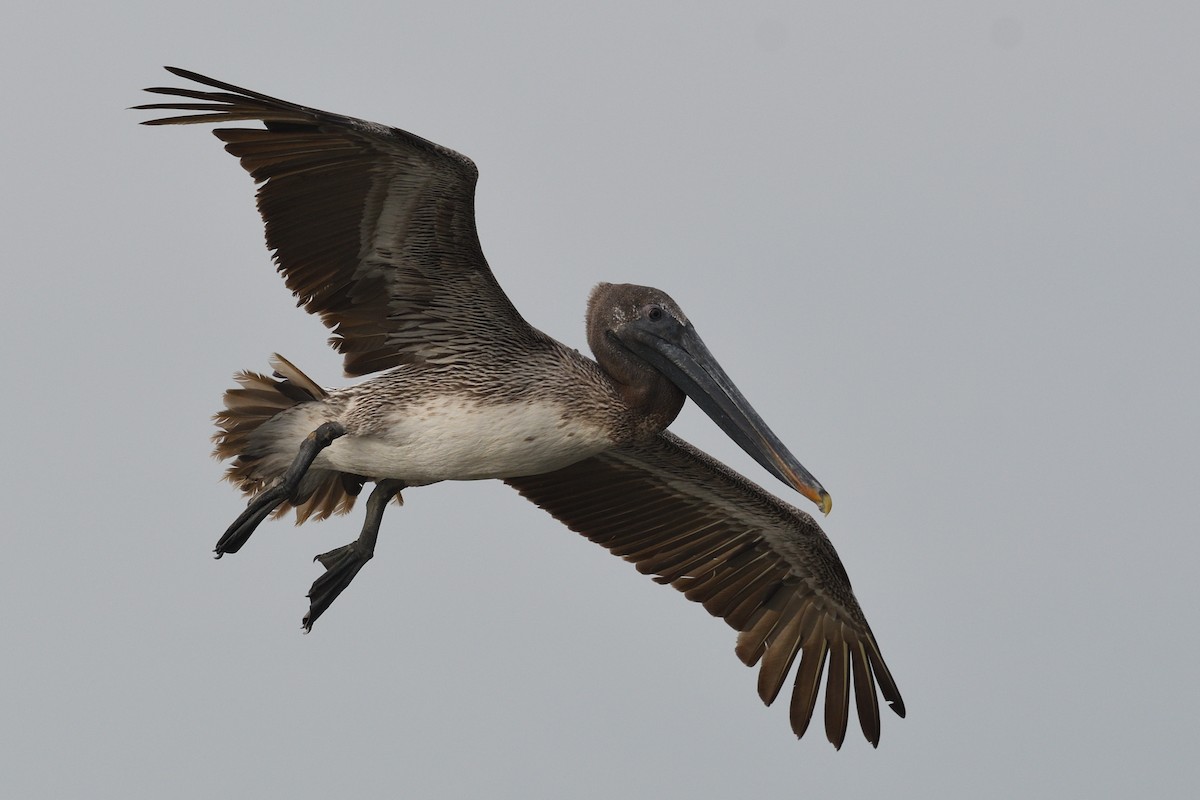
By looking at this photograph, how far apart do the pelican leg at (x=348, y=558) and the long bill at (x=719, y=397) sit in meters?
1.65

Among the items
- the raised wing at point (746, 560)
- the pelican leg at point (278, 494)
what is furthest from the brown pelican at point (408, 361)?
the raised wing at point (746, 560)

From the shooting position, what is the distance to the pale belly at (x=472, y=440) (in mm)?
9734

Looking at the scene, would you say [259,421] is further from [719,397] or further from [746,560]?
[746,560]

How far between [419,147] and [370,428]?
1.59 metres

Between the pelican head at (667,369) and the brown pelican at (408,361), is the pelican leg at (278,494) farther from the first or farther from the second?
the pelican head at (667,369)

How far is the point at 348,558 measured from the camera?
10484 mm

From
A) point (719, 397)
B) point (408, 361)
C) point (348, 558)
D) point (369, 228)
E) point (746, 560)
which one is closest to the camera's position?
point (369, 228)

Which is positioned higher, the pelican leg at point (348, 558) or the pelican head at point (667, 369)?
the pelican head at point (667, 369)

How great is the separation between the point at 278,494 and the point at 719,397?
2.39m

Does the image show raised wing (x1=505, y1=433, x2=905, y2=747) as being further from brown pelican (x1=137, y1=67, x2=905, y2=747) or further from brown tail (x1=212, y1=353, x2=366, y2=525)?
brown tail (x1=212, y1=353, x2=366, y2=525)

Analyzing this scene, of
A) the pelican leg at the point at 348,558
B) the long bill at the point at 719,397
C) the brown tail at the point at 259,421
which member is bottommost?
the pelican leg at the point at 348,558

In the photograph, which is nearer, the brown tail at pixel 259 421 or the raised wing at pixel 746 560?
the brown tail at pixel 259 421

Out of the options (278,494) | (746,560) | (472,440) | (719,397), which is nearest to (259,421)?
(278,494)

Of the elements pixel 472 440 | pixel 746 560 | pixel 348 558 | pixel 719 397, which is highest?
pixel 719 397
